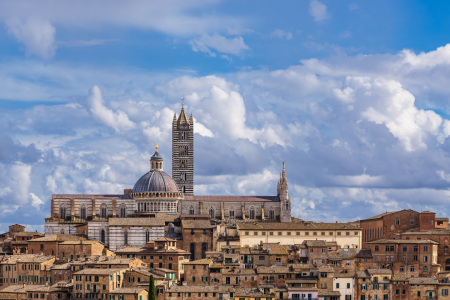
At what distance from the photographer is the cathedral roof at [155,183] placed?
392 feet

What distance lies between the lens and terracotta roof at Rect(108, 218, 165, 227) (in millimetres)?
110375

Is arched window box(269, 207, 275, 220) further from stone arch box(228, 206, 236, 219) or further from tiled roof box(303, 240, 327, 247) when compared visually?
tiled roof box(303, 240, 327, 247)

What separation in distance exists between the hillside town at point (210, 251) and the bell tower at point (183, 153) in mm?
10230

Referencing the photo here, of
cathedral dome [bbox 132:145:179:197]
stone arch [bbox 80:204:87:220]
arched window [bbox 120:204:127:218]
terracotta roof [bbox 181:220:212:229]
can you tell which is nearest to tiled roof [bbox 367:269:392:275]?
terracotta roof [bbox 181:220:212:229]

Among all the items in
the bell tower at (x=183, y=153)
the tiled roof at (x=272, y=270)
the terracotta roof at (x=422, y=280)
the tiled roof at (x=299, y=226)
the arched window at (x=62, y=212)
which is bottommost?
the terracotta roof at (x=422, y=280)

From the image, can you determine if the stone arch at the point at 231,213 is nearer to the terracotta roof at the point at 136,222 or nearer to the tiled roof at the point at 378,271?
the terracotta roof at the point at 136,222

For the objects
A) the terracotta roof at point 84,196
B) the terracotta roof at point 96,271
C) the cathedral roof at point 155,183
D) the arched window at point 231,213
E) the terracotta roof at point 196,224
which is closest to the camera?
the terracotta roof at point 96,271

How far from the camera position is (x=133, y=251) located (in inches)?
3910

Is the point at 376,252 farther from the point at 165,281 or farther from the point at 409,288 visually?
the point at 165,281

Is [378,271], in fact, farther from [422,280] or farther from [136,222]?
[136,222]

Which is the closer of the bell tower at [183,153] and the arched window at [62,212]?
the arched window at [62,212]

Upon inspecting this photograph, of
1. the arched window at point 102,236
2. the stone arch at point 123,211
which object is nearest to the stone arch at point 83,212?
the stone arch at point 123,211

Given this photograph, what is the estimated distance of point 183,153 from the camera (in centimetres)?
13712

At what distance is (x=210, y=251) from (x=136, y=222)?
12357 mm
